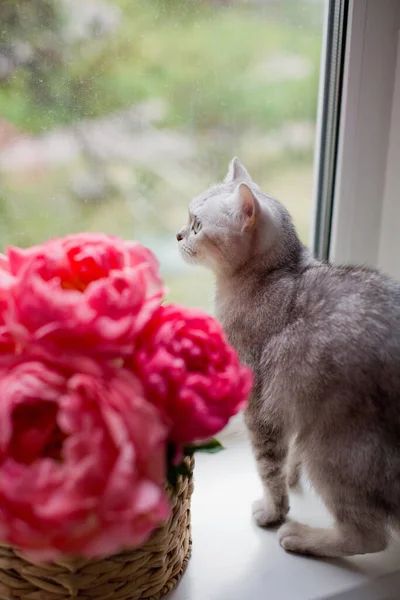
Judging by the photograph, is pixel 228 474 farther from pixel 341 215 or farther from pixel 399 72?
pixel 399 72

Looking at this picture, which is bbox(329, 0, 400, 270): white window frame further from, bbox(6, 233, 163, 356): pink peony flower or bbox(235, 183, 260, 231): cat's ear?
bbox(6, 233, 163, 356): pink peony flower

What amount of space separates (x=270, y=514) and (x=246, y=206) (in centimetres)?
45

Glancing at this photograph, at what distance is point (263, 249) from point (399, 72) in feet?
1.27

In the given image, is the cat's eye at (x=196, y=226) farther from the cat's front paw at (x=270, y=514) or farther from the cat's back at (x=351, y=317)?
the cat's front paw at (x=270, y=514)

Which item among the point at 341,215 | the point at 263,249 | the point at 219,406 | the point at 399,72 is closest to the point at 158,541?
the point at 219,406

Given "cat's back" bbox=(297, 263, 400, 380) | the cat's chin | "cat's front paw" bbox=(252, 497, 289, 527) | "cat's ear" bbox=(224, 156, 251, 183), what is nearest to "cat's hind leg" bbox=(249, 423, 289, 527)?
"cat's front paw" bbox=(252, 497, 289, 527)

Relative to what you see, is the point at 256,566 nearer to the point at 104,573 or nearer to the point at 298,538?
the point at 298,538

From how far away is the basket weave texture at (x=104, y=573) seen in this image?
60cm

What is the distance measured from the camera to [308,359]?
804mm

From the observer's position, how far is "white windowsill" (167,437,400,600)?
81 centimetres

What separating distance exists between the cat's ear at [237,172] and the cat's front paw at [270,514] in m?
0.49

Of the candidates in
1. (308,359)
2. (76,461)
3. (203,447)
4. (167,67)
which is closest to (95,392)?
(76,461)

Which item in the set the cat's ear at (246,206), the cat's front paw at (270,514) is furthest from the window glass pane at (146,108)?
the cat's front paw at (270,514)

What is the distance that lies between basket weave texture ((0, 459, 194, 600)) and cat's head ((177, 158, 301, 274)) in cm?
35
